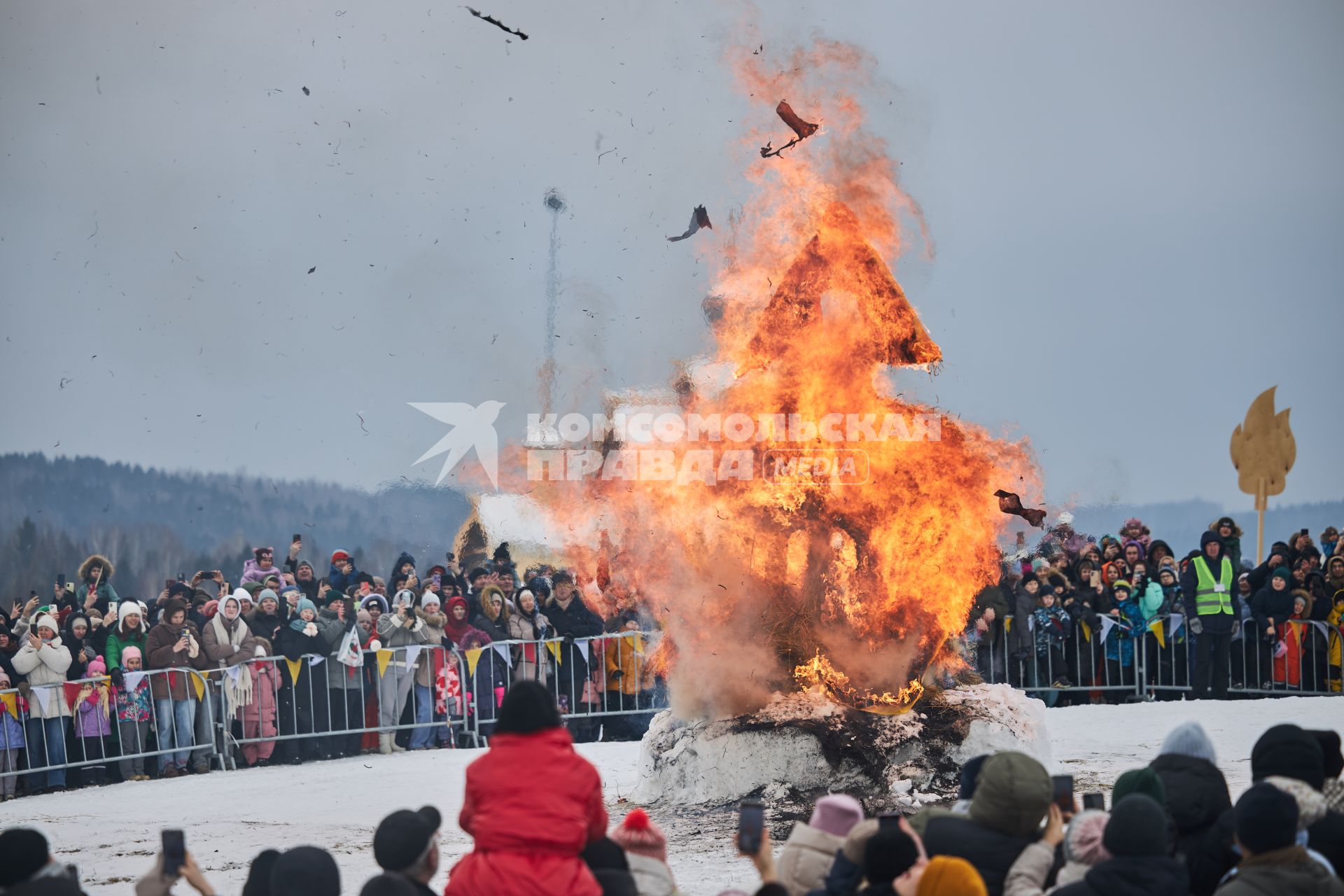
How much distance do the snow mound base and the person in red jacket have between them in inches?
221

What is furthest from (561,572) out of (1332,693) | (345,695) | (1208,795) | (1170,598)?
(1208,795)

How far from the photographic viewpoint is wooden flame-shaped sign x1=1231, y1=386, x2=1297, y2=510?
19219 millimetres

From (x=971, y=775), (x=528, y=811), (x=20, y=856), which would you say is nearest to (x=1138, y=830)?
(x=971, y=775)

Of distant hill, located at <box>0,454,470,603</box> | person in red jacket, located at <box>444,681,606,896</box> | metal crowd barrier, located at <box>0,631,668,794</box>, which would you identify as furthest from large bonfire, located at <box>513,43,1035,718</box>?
distant hill, located at <box>0,454,470,603</box>

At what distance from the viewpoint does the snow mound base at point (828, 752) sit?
1130 centimetres

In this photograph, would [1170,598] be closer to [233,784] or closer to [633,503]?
[633,503]

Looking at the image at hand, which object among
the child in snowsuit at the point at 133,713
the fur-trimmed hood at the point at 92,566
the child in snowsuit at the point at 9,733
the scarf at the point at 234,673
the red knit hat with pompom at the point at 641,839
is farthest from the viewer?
the fur-trimmed hood at the point at 92,566

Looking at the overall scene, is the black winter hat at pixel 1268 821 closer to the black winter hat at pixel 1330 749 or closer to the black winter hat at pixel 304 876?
the black winter hat at pixel 1330 749

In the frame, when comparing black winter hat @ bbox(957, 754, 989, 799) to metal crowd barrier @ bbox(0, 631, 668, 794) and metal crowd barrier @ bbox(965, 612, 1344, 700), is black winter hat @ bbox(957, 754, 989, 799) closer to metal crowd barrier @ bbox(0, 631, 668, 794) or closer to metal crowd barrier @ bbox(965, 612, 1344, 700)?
metal crowd barrier @ bbox(0, 631, 668, 794)

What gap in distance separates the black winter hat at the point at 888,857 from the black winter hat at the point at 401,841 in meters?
1.71

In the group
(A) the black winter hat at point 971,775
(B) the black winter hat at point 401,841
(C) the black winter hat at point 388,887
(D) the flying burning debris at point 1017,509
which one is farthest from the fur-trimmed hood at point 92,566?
(A) the black winter hat at point 971,775

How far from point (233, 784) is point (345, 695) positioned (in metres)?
1.86

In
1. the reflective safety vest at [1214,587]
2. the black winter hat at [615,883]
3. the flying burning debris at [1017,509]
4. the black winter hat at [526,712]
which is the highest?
the flying burning debris at [1017,509]

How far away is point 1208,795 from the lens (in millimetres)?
6297
